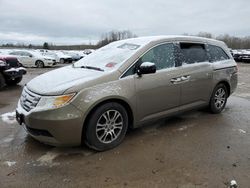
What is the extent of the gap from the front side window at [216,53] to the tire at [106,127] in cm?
251

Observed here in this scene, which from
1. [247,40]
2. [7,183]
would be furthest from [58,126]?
[247,40]

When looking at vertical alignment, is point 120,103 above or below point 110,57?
below

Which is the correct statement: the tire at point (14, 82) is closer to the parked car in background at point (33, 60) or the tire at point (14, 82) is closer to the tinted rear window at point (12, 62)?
the tinted rear window at point (12, 62)

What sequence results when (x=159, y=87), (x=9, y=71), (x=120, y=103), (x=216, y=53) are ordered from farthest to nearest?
(x=9, y=71), (x=216, y=53), (x=159, y=87), (x=120, y=103)

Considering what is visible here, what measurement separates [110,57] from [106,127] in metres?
1.28

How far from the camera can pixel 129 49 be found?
172 inches

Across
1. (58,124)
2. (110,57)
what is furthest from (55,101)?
(110,57)

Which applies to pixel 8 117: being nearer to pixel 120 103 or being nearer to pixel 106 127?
pixel 106 127

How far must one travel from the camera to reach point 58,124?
338 cm

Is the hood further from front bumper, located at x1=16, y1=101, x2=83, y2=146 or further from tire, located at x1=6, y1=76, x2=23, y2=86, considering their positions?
tire, located at x1=6, y1=76, x2=23, y2=86

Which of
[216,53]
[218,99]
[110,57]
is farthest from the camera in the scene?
[218,99]

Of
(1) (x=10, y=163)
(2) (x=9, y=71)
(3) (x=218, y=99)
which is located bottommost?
(1) (x=10, y=163)

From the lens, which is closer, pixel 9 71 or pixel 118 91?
pixel 118 91

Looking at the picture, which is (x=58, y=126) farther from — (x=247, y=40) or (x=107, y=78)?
(x=247, y=40)
